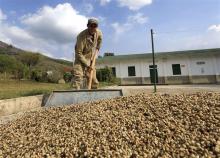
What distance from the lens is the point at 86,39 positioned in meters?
5.63

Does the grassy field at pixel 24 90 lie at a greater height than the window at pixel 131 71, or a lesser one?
lesser

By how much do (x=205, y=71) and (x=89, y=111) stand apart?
23342mm

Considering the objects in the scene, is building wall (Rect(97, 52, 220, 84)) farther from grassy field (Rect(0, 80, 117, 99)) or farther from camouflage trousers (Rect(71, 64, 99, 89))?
camouflage trousers (Rect(71, 64, 99, 89))

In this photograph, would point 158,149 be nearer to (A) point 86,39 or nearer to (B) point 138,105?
(B) point 138,105

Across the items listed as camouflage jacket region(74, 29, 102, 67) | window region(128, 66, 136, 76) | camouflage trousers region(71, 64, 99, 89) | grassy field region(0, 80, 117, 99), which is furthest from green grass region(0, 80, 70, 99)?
window region(128, 66, 136, 76)

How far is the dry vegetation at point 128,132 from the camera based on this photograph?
2.18m

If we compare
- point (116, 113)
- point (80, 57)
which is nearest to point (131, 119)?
point (116, 113)

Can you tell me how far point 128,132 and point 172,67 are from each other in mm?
23936

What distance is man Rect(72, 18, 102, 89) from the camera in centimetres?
553

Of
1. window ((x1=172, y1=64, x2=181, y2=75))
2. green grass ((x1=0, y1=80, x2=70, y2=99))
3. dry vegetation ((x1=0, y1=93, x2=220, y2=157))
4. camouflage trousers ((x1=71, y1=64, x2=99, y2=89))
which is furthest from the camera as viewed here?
window ((x1=172, y1=64, x2=181, y2=75))

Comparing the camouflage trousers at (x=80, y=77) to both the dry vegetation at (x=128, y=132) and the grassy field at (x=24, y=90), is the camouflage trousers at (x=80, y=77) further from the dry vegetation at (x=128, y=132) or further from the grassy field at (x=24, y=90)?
the grassy field at (x=24, y=90)

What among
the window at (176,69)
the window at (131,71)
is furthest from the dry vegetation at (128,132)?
Answer: the window at (131,71)

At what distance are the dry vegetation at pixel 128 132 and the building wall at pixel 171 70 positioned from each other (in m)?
22.5

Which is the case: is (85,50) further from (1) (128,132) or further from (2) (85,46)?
(1) (128,132)
